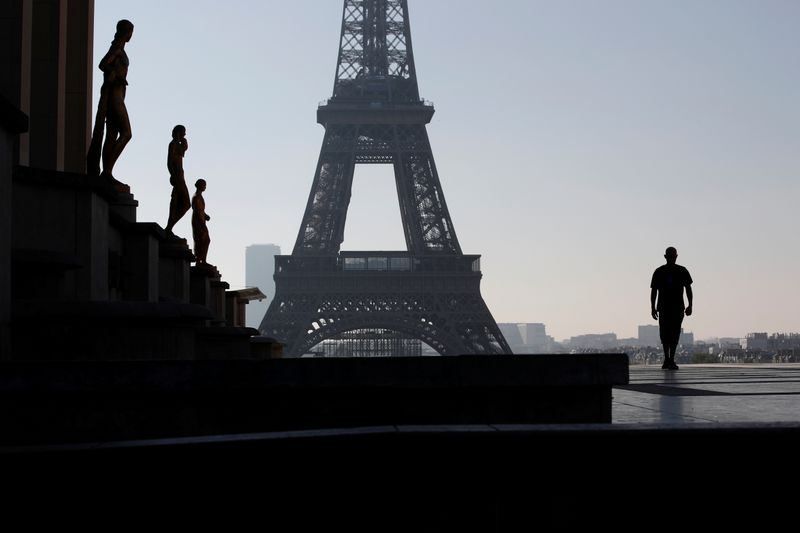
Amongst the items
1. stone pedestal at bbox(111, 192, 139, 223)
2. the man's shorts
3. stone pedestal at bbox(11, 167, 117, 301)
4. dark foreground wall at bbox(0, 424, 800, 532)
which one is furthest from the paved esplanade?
stone pedestal at bbox(111, 192, 139, 223)

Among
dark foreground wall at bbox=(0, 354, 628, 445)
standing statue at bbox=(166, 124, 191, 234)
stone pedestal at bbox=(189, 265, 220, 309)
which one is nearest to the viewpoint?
dark foreground wall at bbox=(0, 354, 628, 445)

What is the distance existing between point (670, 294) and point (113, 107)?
864cm

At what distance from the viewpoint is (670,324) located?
16812 millimetres

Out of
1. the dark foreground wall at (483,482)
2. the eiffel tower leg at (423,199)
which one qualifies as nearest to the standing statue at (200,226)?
the dark foreground wall at (483,482)

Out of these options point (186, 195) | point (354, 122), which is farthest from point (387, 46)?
point (186, 195)

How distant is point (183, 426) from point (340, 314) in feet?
218

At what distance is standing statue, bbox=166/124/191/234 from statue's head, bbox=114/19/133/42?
6324 millimetres

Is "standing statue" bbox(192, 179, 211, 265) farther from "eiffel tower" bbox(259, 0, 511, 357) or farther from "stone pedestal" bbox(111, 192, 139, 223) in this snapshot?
"eiffel tower" bbox(259, 0, 511, 357)

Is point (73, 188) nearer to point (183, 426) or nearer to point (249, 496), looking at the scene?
point (183, 426)

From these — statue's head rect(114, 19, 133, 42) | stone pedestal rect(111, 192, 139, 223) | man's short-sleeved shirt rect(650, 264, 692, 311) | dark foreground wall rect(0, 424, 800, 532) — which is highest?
statue's head rect(114, 19, 133, 42)

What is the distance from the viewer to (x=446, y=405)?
7855 mm

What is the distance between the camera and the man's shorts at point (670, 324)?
1672 centimetres

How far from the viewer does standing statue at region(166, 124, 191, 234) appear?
64.9 ft

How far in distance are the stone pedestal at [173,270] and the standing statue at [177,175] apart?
6.71 ft
